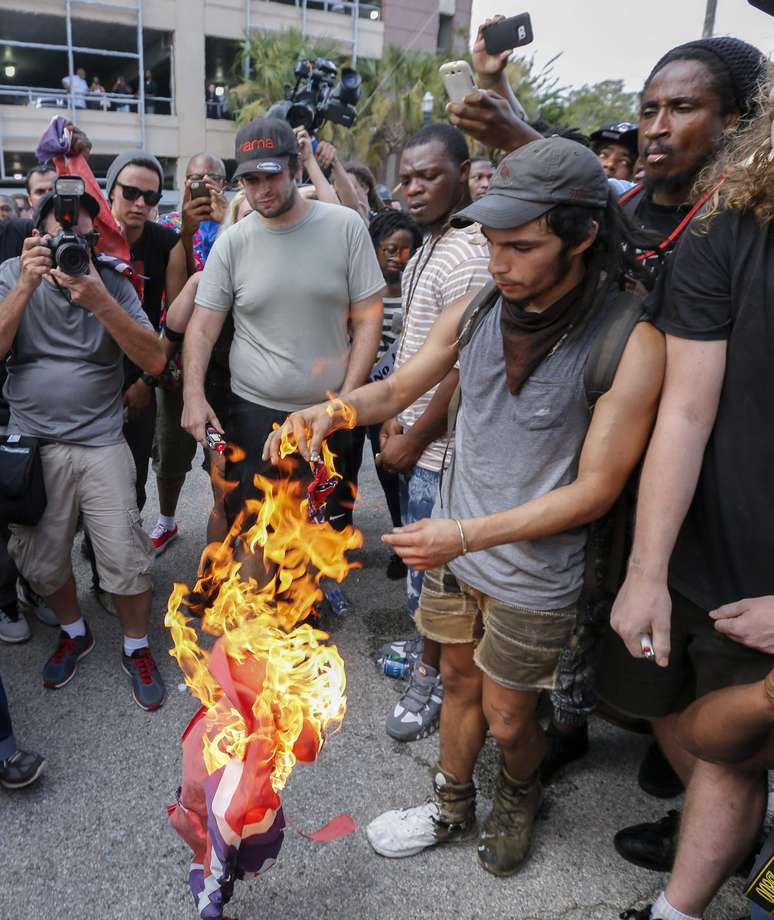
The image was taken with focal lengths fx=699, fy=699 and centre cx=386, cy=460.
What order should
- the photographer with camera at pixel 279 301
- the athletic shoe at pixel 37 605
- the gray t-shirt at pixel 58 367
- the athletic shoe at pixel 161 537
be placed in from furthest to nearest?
the athletic shoe at pixel 161 537
the athletic shoe at pixel 37 605
the photographer with camera at pixel 279 301
the gray t-shirt at pixel 58 367

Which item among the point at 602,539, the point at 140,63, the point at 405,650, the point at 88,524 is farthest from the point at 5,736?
the point at 140,63

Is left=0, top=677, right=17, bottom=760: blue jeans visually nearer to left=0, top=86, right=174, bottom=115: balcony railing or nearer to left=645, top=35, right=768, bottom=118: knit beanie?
left=645, top=35, right=768, bottom=118: knit beanie

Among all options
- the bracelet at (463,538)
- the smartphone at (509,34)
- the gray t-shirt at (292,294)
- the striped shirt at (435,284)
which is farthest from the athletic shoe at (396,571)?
the smartphone at (509,34)

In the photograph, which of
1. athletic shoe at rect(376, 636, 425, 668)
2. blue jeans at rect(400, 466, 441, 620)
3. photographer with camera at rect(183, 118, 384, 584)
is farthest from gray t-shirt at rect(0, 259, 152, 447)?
athletic shoe at rect(376, 636, 425, 668)

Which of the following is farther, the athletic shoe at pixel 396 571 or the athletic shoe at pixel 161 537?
the athletic shoe at pixel 161 537

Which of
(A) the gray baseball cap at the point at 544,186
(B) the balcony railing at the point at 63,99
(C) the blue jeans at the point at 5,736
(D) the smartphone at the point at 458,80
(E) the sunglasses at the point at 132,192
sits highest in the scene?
(B) the balcony railing at the point at 63,99

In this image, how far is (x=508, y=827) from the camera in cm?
242

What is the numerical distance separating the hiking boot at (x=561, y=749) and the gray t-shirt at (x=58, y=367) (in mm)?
2394

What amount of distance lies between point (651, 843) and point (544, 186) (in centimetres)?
222

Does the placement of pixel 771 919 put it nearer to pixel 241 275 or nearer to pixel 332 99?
pixel 241 275

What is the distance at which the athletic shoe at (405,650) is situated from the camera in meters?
3.51

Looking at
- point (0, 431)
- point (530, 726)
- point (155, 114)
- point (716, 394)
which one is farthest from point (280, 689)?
point (155, 114)

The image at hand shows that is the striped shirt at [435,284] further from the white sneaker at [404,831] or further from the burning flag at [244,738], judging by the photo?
the white sneaker at [404,831]

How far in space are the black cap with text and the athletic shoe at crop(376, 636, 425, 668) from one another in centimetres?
244
